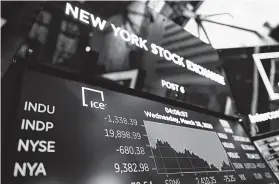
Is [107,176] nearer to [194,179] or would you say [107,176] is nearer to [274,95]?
[194,179]

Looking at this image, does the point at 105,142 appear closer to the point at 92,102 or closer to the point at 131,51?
the point at 92,102

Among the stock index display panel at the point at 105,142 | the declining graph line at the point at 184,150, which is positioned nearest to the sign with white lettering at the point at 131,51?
the stock index display panel at the point at 105,142

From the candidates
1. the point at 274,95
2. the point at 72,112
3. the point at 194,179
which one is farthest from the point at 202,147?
the point at 274,95

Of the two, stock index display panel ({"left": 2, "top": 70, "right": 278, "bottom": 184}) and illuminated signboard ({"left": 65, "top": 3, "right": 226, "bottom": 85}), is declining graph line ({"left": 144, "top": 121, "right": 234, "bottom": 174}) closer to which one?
stock index display panel ({"left": 2, "top": 70, "right": 278, "bottom": 184})

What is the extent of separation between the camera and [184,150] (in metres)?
1.12

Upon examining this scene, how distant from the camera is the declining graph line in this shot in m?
1.00

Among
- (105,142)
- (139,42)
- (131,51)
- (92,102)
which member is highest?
(139,42)

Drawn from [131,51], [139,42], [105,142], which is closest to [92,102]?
[105,142]

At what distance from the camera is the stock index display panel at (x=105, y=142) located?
698mm

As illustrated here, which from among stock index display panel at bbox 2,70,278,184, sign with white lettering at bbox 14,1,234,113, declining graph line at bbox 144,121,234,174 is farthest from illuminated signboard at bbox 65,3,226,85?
declining graph line at bbox 144,121,234,174

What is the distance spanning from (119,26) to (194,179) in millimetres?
854

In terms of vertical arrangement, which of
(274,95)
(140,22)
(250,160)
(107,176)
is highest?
(140,22)

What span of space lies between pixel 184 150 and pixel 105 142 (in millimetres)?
428

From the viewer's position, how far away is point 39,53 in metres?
0.89
